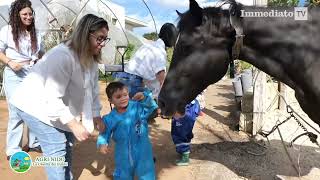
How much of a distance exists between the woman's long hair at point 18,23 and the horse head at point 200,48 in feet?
6.96

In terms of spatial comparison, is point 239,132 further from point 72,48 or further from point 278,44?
point 72,48

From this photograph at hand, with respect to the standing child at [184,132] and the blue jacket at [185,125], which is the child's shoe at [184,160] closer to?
the standing child at [184,132]

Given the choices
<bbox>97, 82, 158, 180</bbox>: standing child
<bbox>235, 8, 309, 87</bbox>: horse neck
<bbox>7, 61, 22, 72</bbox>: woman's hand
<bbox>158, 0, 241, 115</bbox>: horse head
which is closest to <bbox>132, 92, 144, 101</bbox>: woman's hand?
<bbox>97, 82, 158, 180</bbox>: standing child

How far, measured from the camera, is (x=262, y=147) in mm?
4855

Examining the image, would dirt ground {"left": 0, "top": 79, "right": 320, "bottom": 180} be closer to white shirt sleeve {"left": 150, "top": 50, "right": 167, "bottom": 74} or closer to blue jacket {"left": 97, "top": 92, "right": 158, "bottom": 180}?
blue jacket {"left": 97, "top": 92, "right": 158, "bottom": 180}

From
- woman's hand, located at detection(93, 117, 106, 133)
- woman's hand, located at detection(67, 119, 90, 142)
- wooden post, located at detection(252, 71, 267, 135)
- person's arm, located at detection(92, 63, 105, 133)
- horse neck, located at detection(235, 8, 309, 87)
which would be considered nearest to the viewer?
woman's hand, located at detection(67, 119, 90, 142)

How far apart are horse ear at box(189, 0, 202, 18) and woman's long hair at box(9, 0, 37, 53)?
227 centimetres

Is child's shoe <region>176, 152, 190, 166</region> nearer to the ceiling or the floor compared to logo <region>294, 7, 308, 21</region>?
nearer to the floor

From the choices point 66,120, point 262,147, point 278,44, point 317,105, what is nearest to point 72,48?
point 66,120

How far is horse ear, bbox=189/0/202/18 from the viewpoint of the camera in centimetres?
247

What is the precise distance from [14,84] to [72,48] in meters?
1.90

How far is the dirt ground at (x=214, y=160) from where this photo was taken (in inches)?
160

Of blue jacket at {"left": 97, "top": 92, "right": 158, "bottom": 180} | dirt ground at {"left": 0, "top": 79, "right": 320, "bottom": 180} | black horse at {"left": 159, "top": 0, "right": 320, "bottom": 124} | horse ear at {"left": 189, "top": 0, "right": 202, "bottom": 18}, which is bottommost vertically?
dirt ground at {"left": 0, "top": 79, "right": 320, "bottom": 180}

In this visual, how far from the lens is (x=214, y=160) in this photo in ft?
14.9
